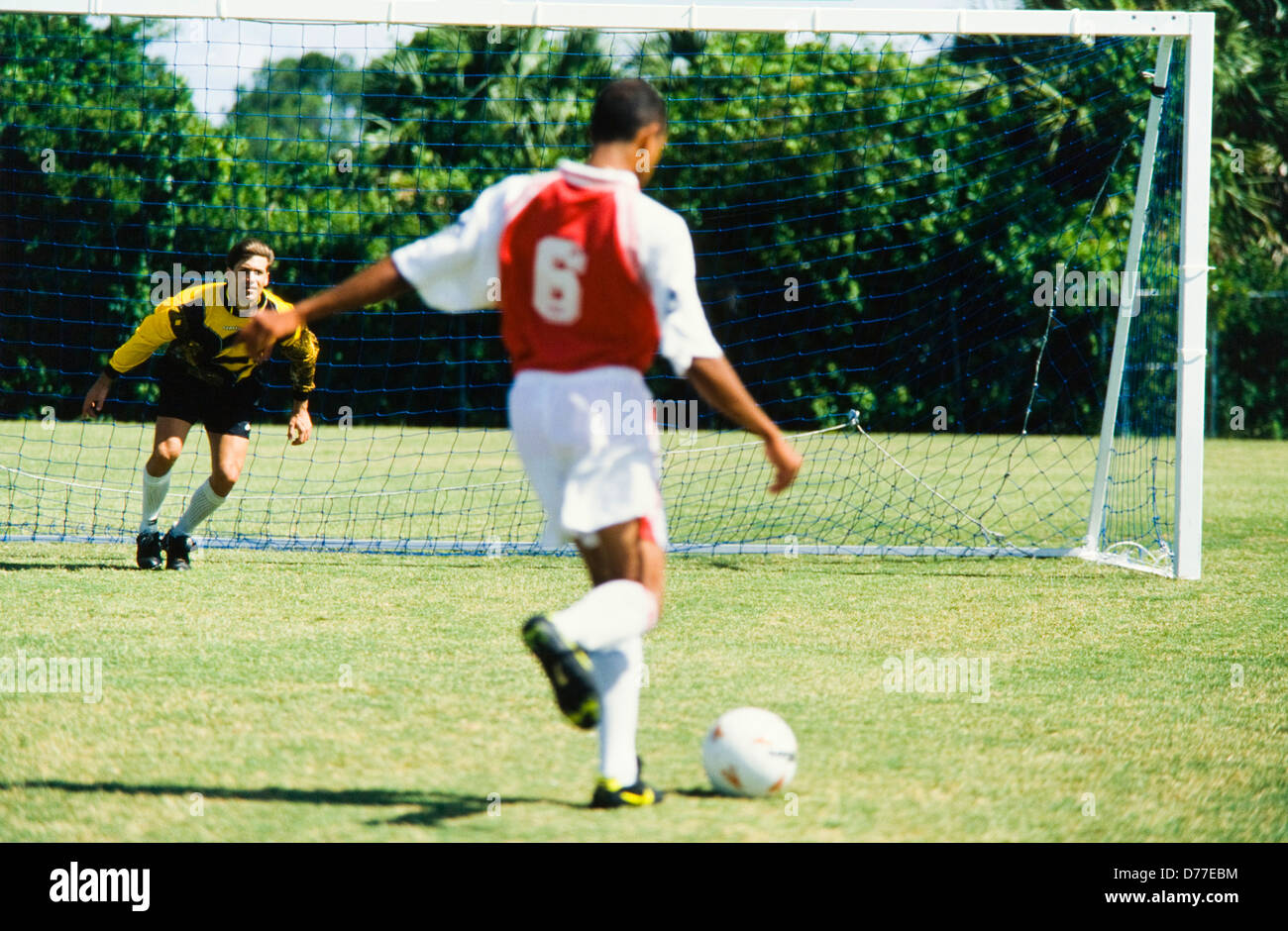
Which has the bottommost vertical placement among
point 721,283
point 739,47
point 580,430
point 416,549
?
point 416,549

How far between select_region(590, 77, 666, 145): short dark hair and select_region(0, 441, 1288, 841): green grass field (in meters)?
1.84

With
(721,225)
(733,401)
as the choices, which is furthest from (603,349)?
(721,225)

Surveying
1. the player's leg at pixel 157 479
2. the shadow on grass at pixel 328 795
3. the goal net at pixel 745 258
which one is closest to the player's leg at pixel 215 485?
the player's leg at pixel 157 479

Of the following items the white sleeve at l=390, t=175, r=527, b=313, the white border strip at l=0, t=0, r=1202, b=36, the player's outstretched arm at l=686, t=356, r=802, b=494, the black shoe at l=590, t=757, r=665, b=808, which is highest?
the white border strip at l=0, t=0, r=1202, b=36

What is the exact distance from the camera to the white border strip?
24.8ft

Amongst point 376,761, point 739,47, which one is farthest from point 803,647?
point 739,47

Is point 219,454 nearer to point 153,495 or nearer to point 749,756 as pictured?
point 153,495

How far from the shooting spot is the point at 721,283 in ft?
58.2

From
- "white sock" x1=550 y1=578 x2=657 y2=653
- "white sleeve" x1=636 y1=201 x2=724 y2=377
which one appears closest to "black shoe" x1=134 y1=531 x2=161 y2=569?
"white sock" x1=550 y1=578 x2=657 y2=653

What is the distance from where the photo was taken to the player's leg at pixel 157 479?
7.54 m

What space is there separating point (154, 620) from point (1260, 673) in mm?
5055

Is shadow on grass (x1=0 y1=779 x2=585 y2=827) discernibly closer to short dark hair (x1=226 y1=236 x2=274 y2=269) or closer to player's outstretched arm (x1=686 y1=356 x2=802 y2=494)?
player's outstretched arm (x1=686 y1=356 x2=802 y2=494)

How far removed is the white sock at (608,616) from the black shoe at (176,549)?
198 inches
